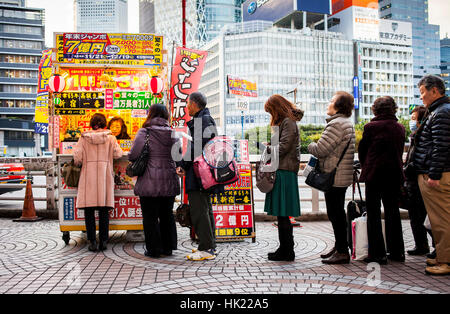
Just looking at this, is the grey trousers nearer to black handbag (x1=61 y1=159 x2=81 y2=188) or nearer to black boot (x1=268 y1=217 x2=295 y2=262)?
black boot (x1=268 y1=217 x2=295 y2=262)

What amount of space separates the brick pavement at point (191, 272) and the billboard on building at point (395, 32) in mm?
118404

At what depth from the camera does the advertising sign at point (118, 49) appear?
251 inches

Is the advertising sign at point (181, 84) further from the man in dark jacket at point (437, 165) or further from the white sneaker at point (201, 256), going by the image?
the man in dark jacket at point (437, 165)

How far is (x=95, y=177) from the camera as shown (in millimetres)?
5570

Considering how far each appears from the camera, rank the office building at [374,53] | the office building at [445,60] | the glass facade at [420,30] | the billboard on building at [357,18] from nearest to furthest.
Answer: the billboard on building at [357,18]
the office building at [374,53]
the glass facade at [420,30]
the office building at [445,60]

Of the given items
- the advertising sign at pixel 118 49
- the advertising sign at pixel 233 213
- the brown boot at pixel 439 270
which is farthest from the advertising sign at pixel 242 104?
the brown boot at pixel 439 270

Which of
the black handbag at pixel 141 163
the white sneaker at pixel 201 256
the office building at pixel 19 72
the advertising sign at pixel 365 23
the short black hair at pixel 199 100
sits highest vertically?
the advertising sign at pixel 365 23

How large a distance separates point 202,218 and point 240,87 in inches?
395

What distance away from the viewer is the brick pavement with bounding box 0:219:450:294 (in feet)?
12.4

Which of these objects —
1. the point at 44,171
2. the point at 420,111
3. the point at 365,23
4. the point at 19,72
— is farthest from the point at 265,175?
the point at 365,23

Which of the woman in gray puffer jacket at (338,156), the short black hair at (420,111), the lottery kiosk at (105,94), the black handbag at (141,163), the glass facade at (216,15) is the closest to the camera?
the woman in gray puffer jacket at (338,156)

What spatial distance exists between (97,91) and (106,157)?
1.34 m

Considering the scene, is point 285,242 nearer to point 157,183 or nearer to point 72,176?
point 157,183

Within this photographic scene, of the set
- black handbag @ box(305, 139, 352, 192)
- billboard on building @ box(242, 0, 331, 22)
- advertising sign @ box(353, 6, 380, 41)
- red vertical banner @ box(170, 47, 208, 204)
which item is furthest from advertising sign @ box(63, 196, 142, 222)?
advertising sign @ box(353, 6, 380, 41)
